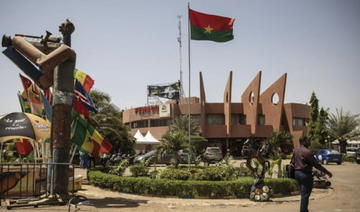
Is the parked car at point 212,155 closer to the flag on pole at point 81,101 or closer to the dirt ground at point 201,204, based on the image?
the dirt ground at point 201,204

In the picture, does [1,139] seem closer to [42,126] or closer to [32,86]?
[42,126]

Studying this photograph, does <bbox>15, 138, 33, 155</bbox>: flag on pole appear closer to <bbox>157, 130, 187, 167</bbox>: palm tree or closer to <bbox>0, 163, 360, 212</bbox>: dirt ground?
<bbox>0, 163, 360, 212</bbox>: dirt ground

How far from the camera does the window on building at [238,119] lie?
44094 millimetres

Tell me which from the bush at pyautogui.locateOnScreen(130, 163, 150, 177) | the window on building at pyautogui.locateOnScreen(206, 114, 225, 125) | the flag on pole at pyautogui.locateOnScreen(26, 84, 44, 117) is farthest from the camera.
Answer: the window on building at pyautogui.locateOnScreen(206, 114, 225, 125)

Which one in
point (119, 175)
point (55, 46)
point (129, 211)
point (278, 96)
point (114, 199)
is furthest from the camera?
point (278, 96)

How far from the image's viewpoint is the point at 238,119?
4444cm

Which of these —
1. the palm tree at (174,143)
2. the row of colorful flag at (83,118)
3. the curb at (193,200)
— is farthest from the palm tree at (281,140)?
the row of colorful flag at (83,118)

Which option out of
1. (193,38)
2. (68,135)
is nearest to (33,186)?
(68,135)

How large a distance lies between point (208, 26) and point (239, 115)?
28550 mm

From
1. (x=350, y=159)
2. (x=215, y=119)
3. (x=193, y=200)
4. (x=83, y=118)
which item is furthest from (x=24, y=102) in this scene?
(x=350, y=159)

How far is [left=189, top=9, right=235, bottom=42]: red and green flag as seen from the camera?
17.2m

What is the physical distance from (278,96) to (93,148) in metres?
33.8

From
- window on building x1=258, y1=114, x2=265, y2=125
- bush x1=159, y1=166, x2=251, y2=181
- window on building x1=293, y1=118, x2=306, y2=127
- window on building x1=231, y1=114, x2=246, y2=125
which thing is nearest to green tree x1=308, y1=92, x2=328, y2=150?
window on building x1=293, y1=118, x2=306, y2=127

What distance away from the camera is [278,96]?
41.6 metres
